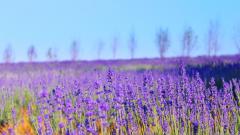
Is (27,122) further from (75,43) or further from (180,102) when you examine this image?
(75,43)

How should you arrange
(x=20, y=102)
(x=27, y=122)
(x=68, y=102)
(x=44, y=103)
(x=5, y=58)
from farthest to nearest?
(x=5, y=58), (x=20, y=102), (x=27, y=122), (x=44, y=103), (x=68, y=102)

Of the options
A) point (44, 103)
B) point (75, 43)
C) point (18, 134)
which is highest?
point (75, 43)

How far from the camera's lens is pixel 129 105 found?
3.75 m

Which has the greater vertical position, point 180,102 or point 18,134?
point 180,102

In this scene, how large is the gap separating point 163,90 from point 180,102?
1.67 feet

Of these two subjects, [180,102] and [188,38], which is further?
[188,38]

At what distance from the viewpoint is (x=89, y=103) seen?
318 centimetres

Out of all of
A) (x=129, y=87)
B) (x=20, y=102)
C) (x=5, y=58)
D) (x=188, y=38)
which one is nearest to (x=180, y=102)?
(x=129, y=87)

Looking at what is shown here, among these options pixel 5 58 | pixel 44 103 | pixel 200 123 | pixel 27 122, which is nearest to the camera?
pixel 200 123

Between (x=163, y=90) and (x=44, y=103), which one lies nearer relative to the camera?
(x=163, y=90)

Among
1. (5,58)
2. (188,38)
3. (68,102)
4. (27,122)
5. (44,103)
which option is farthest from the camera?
(5,58)

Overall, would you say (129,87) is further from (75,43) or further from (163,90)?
(75,43)

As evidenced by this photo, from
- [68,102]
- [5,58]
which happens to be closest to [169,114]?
[68,102]

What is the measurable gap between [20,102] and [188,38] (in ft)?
98.5
